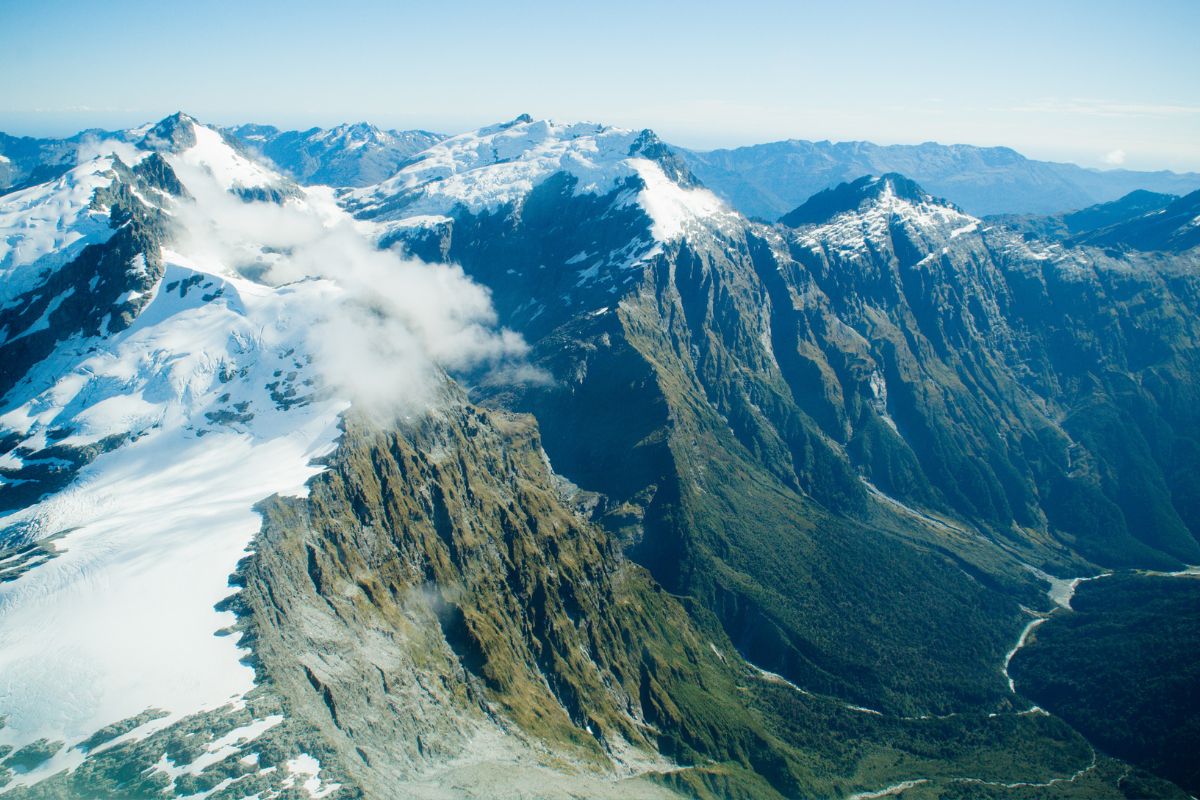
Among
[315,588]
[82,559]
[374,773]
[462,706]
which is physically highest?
[82,559]

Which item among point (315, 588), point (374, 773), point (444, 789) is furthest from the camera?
point (315, 588)

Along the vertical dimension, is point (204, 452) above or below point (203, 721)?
above

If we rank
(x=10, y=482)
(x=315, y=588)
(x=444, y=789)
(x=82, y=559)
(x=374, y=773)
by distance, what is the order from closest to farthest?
(x=374, y=773), (x=444, y=789), (x=82, y=559), (x=315, y=588), (x=10, y=482)

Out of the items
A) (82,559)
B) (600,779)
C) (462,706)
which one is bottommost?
(600,779)

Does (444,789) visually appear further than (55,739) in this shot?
Yes

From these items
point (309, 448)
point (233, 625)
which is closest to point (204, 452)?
point (309, 448)

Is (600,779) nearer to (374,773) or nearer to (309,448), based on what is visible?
(374,773)

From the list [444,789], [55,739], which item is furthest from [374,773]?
[55,739]

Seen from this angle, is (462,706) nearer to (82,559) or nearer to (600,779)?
(600,779)

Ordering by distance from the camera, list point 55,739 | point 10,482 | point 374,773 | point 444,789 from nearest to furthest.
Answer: point 55,739 < point 374,773 < point 444,789 < point 10,482
